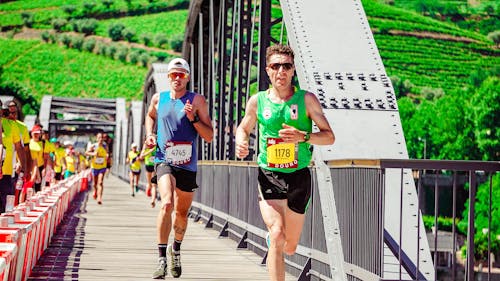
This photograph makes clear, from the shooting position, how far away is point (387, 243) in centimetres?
768

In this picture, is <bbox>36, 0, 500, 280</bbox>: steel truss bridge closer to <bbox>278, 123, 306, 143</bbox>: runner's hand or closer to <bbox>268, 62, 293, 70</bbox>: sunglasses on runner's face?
<bbox>278, 123, 306, 143</bbox>: runner's hand

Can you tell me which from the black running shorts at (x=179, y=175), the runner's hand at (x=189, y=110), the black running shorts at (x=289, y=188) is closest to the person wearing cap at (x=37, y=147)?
the black running shorts at (x=179, y=175)

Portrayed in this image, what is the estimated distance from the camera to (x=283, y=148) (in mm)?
7336

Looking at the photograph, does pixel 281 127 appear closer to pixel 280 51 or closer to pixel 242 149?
pixel 242 149

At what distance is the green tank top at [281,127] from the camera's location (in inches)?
289

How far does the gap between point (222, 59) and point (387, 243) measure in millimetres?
14651

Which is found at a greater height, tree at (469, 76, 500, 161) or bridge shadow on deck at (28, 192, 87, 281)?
tree at (469, 76, 500, 161)

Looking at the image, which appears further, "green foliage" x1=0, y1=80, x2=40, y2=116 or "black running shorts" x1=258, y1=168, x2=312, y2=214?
"green foliage" x1=0, y1=80, x2=40, y2=116

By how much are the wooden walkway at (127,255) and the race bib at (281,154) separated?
2.86 metres

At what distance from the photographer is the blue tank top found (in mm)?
9445

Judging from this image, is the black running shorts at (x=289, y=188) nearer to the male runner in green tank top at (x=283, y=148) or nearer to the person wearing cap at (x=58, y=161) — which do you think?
the male runner in green tank top at (x=283, y=148)

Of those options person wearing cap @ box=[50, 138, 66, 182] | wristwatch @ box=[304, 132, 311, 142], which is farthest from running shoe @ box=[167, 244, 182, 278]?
person wearing cap @ box=[50, 138, 66, 182]

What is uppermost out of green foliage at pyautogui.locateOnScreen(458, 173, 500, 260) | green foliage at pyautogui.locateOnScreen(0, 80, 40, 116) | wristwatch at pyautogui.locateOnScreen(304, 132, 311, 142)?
green foliage at pyautogui.locateOnScreen(0, 80, 40, 116)

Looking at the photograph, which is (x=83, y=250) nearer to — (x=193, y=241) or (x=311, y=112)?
(x=193, y=241)
